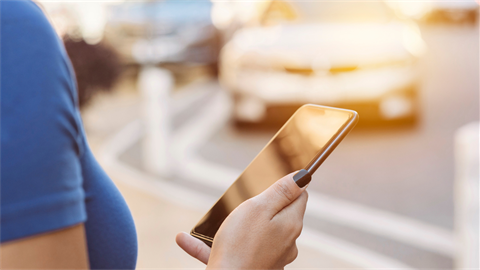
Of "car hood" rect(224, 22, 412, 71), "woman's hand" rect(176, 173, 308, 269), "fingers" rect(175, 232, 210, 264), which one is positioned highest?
"woman's hand" rect(176, 173, 308, 269)

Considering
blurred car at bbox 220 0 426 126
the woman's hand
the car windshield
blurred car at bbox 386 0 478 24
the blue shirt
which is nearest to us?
the blue shirt

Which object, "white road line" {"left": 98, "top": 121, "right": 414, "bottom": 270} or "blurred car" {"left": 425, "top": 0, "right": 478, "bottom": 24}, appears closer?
"white road line" {"left": 98, "top": 121, "right": 414, "bottom": 270}

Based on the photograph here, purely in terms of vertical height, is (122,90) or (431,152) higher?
(431,152)

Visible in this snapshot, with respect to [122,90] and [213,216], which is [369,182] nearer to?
[213,216]

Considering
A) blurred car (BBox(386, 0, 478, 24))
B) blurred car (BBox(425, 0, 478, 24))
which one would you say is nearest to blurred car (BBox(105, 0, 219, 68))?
blurred car (BBox(386, 0, 478, 24))

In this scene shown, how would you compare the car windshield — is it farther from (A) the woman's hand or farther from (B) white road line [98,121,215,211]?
(A) the woman's hand

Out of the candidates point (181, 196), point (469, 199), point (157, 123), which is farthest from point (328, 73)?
point (469, 199)

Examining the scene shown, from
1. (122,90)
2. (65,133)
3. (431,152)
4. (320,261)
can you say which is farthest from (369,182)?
(122,90)

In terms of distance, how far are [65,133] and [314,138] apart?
56cm

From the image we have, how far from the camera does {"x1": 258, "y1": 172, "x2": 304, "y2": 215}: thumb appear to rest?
39.9 inches

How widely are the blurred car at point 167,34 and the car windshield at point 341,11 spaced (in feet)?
14.3

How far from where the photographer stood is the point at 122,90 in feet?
38.0

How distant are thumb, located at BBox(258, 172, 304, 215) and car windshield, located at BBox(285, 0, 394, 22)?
22.2 ft

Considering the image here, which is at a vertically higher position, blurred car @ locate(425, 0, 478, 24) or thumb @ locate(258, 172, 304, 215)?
thumb @ locate(258, 172, 304, 215)
